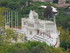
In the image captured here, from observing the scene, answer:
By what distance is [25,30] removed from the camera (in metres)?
19.8

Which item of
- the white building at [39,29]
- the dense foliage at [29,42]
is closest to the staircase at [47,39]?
the white building at [39,29]

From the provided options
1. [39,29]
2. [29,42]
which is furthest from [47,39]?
[39,29]

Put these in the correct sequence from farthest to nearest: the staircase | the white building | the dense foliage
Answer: the white building → the staircase → the dense foliage

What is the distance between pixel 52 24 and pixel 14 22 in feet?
18.3

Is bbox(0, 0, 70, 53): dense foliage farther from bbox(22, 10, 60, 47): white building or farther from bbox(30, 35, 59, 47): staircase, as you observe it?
bbox(22, 10, 60, 47): white building

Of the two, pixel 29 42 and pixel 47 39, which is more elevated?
pixel 29 42

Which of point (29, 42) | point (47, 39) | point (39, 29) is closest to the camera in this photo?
point (29, 42)

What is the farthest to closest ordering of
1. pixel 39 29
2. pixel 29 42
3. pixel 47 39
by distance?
pixel 39 29 < pixel 47 39 < pixel 29 42

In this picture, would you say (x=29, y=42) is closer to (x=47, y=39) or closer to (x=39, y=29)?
(x=47, y=39)

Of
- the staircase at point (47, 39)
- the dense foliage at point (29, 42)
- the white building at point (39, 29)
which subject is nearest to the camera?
the dense foliage at point (29, 42)

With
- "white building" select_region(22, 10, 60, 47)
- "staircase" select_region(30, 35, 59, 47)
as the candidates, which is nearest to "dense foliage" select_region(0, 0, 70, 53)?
"staircase" select_region(30, 35, 59, 47)

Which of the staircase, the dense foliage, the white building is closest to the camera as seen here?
the dense foliage

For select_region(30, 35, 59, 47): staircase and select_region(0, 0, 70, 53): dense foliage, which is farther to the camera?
select_region(30, 35, 59, 47): staircase

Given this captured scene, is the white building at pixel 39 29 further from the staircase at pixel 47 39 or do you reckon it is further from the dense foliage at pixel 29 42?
the dense foliage at pixel 29 42
